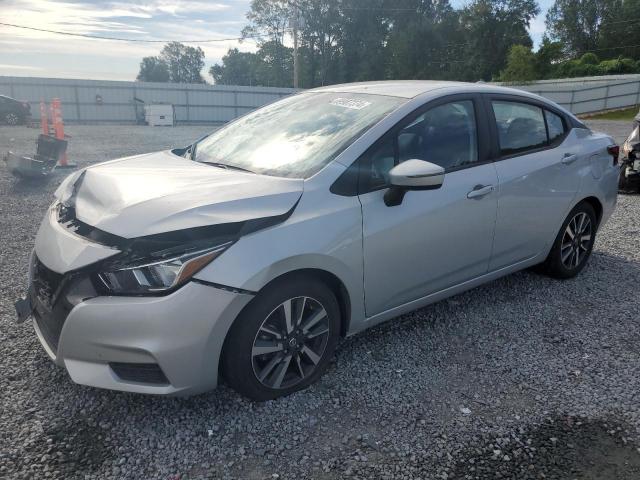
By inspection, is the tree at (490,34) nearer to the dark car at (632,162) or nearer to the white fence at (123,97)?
the white fence at (123,97)

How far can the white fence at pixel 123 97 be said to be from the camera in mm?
24703

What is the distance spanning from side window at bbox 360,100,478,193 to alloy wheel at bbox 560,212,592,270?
1.50m

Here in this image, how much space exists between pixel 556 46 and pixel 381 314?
5578 cm

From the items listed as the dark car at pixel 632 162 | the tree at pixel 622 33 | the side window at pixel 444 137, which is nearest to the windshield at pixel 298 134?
the side window at pixel 444 137

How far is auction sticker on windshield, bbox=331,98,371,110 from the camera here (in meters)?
3.52

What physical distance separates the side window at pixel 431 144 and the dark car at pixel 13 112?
2236 centimetres

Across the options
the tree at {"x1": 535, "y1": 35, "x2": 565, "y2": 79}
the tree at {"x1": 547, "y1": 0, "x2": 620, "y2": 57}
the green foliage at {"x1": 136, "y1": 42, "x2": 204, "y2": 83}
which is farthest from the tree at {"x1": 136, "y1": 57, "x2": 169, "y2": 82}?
the tree at {"x1": 535, "y1": 35, "x2": 565, "y2": 79}

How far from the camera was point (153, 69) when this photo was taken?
102312 mm

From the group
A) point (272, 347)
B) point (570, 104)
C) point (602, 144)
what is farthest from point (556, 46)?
point (272, 347)

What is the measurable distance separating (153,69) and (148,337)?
10971 cm

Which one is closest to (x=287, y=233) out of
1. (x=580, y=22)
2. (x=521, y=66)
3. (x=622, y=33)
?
(x=521, y=66)

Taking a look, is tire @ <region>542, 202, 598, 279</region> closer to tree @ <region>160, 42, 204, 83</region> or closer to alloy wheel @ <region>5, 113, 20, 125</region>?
alloy wheel @ <region>5, 113, 20, 125</region>

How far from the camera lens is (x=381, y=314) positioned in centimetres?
327

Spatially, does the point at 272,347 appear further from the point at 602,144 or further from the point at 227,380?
the point at 602,144
